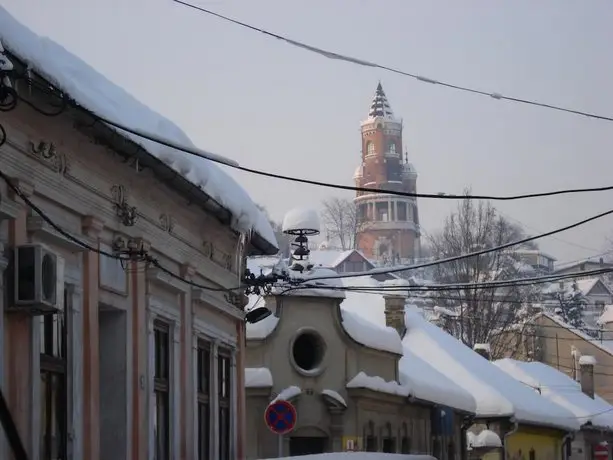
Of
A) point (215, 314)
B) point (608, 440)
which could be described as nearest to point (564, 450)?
point (608, 440)

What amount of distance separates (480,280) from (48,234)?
5793 cm

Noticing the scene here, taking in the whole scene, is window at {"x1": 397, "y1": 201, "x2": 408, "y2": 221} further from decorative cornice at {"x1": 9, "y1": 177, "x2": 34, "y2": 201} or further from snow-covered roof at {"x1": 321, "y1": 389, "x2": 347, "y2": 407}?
decorative cornice at {"x1": 9, "y1": 177, "x2": 34, "y2": 201}

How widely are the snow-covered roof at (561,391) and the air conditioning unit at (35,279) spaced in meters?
44.5

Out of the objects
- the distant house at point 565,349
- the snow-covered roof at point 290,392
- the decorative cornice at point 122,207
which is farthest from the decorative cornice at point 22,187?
the distant house at point 565,349

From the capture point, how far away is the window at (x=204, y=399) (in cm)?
1877

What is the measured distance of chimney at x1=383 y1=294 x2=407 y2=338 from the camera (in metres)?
40.8

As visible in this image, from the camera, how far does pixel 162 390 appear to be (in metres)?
16.8

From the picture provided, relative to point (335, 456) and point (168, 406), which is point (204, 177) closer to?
point (168, 406)

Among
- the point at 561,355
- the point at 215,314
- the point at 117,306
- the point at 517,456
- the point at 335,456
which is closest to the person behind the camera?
the point at 335,456

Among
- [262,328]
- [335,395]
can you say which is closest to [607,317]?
[335,395]

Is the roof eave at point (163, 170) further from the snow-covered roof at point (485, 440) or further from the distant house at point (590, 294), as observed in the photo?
the distant house at point (590, 294)

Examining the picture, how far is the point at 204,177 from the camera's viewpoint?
16.8 metres

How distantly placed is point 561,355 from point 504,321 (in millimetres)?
14866

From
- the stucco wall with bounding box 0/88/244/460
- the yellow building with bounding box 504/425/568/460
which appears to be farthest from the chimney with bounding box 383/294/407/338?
the stucco wall with bounding box 0/88/244/460
